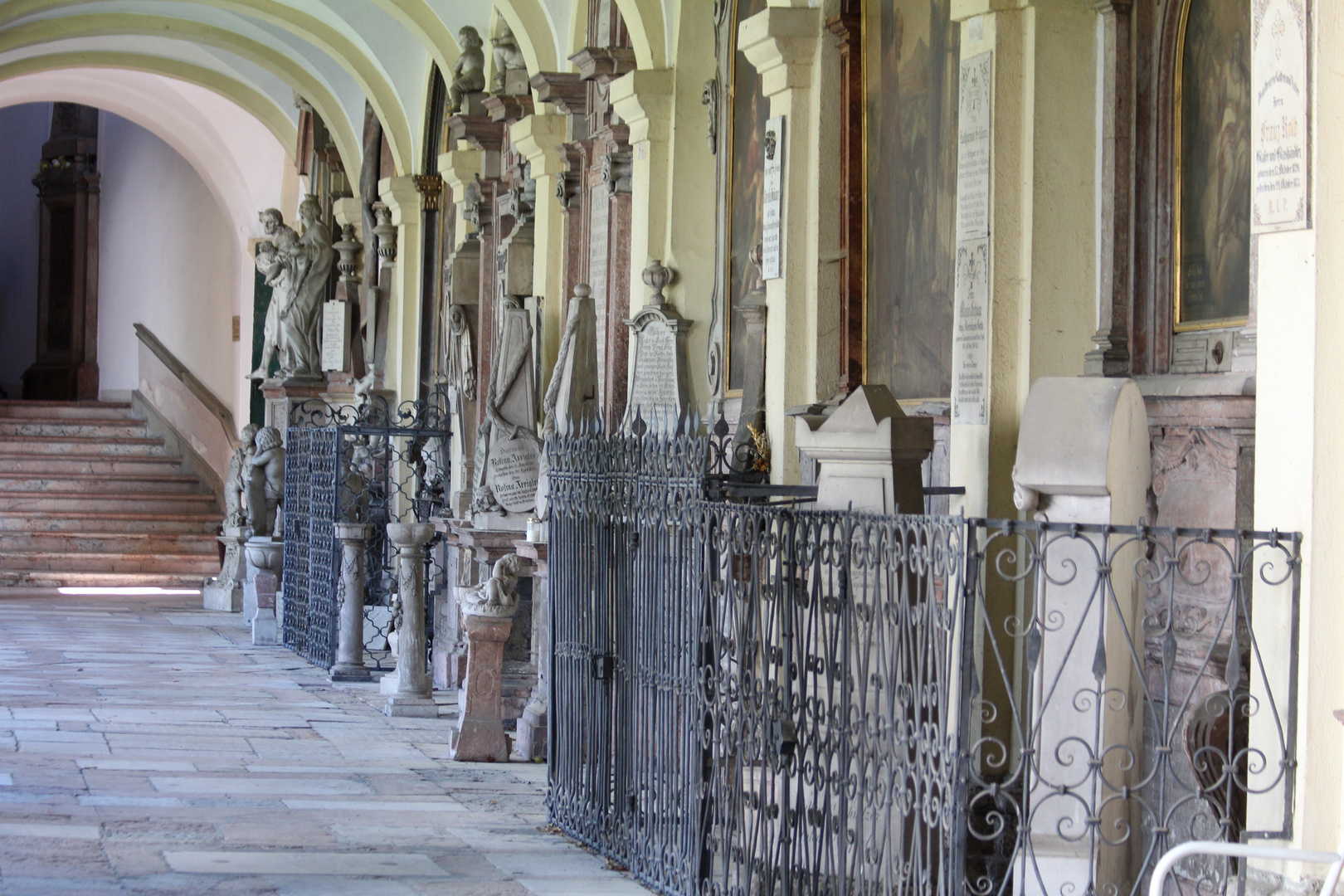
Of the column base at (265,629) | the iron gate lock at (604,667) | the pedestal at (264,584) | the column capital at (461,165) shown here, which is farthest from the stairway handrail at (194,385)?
the iron gate lock at (604,667)

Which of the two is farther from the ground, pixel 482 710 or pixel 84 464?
pixel 84 464

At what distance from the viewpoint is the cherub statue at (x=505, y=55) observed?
1319cm

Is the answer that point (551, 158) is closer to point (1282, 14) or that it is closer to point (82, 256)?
point (1282, 14)

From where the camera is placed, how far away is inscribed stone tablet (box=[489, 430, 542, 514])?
11773mm

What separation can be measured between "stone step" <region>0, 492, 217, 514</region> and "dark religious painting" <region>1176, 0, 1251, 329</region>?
17826 mm

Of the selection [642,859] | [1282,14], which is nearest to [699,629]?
[642,859]

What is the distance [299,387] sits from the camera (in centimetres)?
1872

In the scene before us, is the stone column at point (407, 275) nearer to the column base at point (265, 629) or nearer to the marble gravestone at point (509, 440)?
the column base at point (265, 629)

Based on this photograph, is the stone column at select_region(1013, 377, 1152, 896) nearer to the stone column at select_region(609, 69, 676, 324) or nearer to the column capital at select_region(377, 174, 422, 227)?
the stone column at select_region(609, 69, 676, 324)

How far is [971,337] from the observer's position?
21.3 feet

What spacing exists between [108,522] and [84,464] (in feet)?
6.06

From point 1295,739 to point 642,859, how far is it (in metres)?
2.93

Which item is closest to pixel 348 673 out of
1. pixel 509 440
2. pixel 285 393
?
pixel 509 440

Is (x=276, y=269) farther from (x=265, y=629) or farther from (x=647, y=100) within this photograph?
(x=647, y=100)
